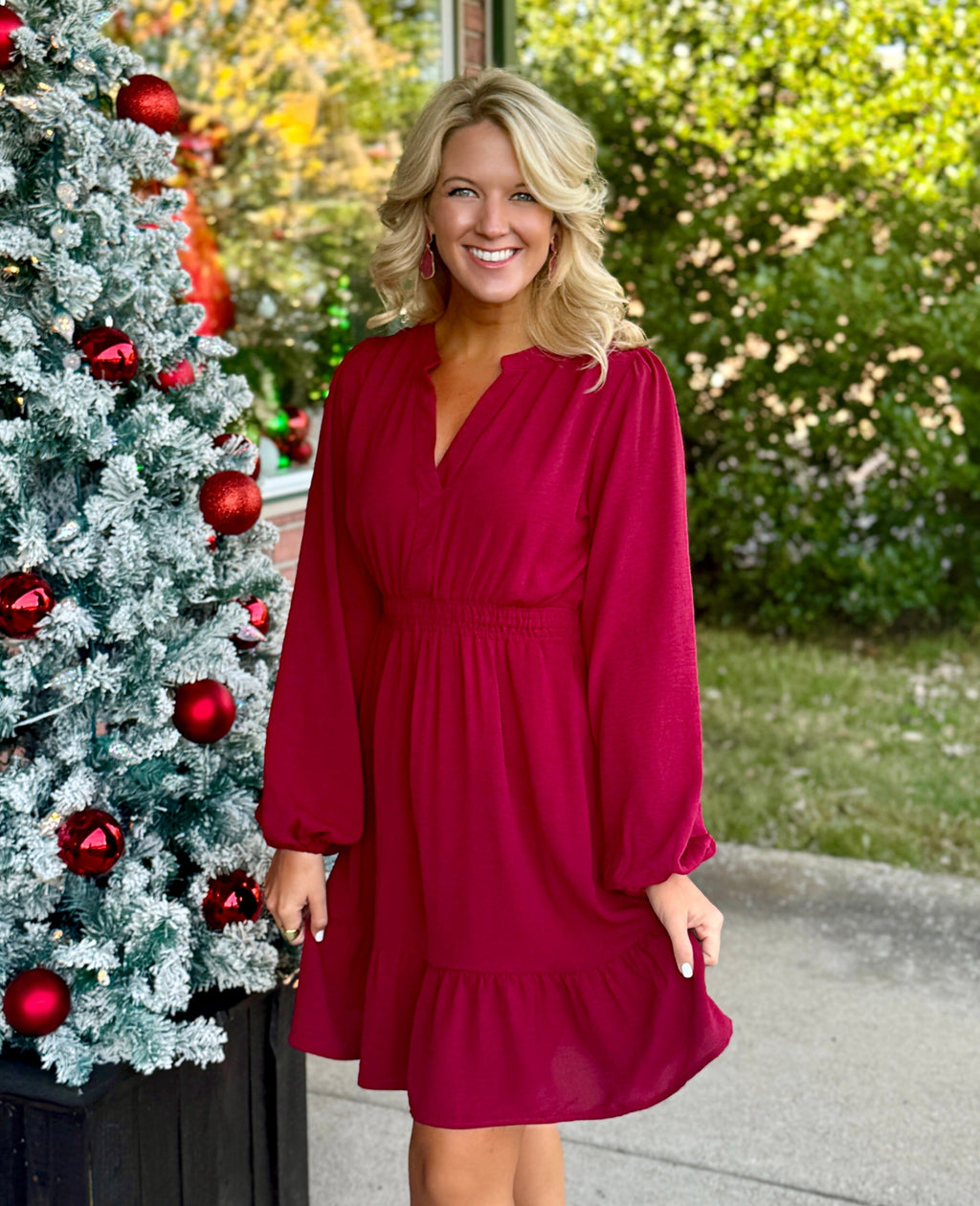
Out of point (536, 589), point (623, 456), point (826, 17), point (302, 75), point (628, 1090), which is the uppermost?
point (826, 17)

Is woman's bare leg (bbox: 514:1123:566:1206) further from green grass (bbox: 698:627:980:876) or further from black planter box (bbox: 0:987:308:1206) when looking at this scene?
green grass (bbox: 698:627:980:876)

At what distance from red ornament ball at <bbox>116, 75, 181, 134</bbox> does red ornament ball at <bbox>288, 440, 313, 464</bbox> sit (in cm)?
184

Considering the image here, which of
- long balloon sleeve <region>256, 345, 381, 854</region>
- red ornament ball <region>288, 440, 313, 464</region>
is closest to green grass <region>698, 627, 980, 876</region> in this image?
red ornament ball <region>288, 440, 313, 464</region>

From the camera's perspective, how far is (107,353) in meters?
2.10

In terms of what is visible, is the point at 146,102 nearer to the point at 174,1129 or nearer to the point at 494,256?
the point at 494,256

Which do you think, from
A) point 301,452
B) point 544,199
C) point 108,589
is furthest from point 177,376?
point 301,452

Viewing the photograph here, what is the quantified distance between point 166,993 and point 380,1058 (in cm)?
38

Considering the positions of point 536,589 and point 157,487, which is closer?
point 536,589

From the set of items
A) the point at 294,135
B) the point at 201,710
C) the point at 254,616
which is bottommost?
the point at 201,710

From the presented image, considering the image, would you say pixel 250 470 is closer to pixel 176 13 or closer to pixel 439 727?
pixel 439 727

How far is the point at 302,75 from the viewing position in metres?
5.95

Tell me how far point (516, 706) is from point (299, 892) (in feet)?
1.50

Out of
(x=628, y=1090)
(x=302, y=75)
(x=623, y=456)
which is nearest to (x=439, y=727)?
(x=623, y=456)

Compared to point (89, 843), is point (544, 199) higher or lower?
higher
